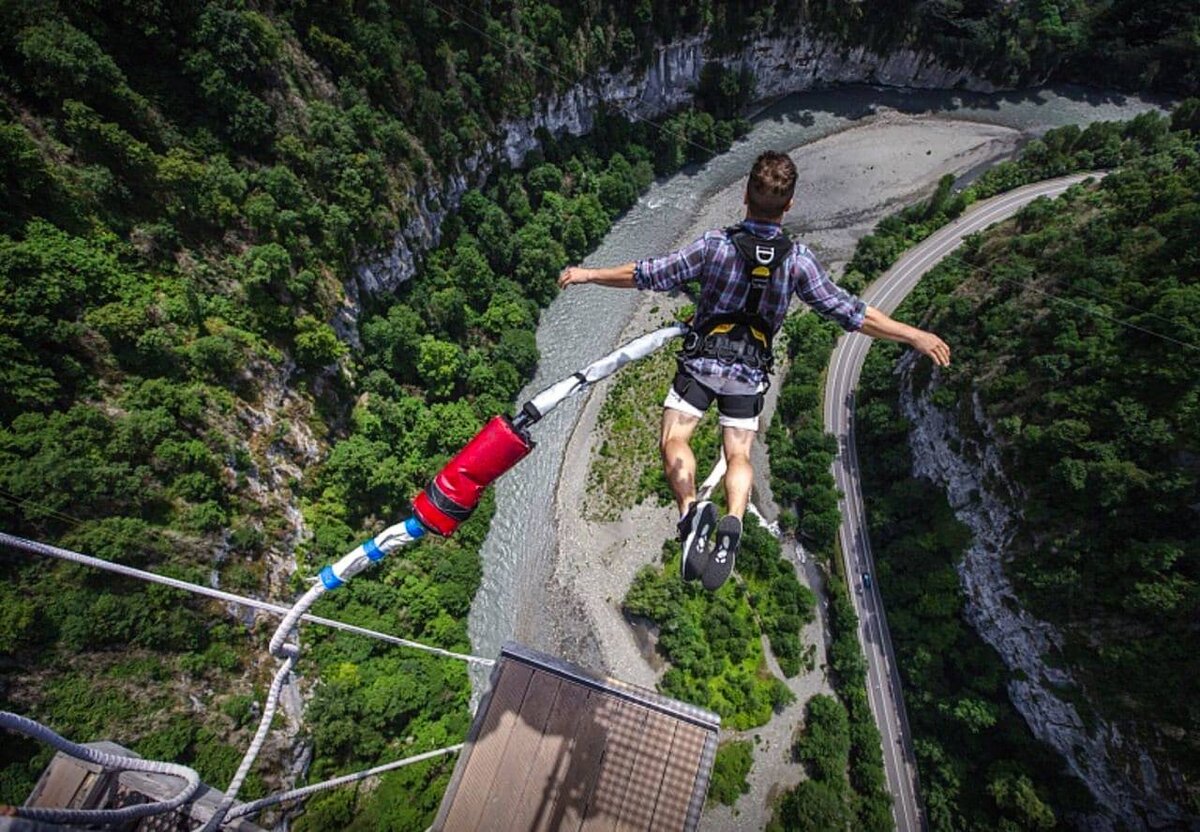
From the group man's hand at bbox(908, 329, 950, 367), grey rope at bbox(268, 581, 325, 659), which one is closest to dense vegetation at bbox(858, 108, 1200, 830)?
man's hand at bbox(908, 329, 950, 367)

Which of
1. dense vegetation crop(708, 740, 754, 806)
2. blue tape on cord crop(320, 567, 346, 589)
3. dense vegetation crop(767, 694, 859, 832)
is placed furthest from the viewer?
dense vegetation crop(708, 740, 754, 806)

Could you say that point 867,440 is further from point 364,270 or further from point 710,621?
point 364,270

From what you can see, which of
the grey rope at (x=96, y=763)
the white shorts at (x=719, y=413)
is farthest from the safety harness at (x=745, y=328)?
the grey rope at (x=96, y=763)

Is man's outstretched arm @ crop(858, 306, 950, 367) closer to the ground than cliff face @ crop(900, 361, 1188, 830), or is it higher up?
higher up

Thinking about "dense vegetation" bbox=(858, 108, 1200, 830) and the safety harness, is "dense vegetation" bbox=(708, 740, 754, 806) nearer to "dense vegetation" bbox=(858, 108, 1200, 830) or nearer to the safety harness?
"dense vegetation" bbox=(858, 108, 1200, 830)

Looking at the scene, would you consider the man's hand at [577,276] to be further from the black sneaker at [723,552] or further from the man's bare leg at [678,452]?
the black sneaker at [723,552]

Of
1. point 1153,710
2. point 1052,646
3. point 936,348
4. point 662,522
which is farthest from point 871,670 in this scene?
point 936,348
